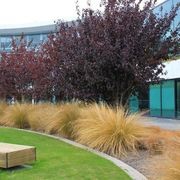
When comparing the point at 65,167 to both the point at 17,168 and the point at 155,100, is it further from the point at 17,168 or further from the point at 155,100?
the point at 155,100

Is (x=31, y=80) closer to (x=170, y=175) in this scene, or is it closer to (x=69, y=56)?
(x=69, y=56)

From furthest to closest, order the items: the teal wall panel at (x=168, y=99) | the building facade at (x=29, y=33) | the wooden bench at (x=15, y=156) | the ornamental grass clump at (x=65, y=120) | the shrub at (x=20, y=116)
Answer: the building facade at (x=29, y=33) → the teal wall panel at (x=168, y=99) → the shrub at (x=20, y=116) → the ornamental grass clump at (x=65, y=120) → the wooden bench at (x=15, y=156)

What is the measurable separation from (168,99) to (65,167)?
82.6 feet

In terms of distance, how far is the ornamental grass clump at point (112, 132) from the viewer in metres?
10.8

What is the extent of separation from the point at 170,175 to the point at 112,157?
4216 mm

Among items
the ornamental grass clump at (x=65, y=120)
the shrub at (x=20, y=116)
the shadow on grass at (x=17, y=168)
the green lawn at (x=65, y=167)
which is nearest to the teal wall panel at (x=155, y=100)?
the shrub at (x=20, y=116)

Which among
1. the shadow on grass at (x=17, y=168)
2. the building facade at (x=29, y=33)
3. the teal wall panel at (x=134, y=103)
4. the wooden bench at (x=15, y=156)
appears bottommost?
the shadow on grass at (x=17, y=168)

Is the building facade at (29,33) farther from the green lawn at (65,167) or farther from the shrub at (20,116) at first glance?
the green lawn at (65,167)

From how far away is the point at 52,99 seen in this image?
22844 millimetres

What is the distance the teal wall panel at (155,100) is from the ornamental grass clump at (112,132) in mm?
23185

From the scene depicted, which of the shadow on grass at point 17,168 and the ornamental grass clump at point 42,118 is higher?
the ornamental grass clump at point 42,118

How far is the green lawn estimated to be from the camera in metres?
7.97

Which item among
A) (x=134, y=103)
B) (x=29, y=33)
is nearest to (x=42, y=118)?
(x=134, y=103)

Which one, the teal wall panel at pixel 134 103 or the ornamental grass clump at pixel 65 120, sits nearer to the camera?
the ornamental grass clump at pixel 65 120
